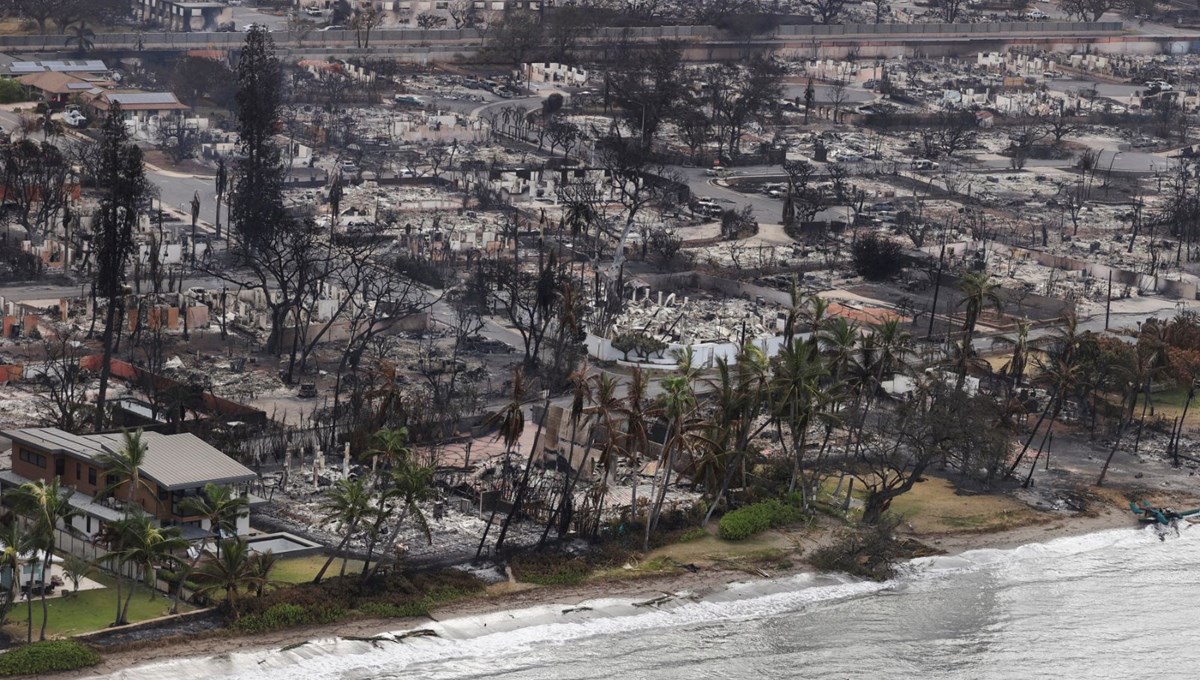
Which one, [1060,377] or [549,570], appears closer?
[549,570]

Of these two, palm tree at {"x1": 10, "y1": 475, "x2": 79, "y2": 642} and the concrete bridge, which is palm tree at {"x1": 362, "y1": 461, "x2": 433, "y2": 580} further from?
the concrete bridge

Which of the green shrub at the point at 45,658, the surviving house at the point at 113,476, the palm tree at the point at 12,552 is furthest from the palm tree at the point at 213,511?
the palm tree at the point at 12,552

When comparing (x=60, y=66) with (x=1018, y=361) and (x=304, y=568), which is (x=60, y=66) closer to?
(x=1018, y=361)

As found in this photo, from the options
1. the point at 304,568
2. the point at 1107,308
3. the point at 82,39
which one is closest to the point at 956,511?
the point at 304,568

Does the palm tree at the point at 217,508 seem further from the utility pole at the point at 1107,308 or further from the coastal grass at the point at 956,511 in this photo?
the utility pole at the point at 1107,308

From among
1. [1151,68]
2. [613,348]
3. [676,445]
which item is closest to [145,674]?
[676,445]

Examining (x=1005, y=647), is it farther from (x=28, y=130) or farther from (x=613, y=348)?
(x=28, y=130)
